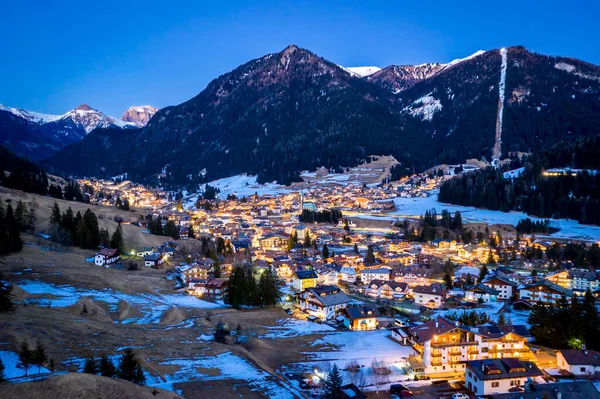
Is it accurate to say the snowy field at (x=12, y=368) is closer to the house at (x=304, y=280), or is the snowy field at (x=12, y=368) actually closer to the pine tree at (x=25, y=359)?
the pine tree at (x=25, y=359)

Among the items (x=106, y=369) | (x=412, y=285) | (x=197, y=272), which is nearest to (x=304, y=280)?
(x=197, y=272)

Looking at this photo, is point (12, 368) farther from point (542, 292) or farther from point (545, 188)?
point (545, 188)

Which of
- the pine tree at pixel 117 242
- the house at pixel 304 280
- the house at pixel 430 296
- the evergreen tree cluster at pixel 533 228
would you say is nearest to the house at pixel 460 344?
the house at pixel 430 296

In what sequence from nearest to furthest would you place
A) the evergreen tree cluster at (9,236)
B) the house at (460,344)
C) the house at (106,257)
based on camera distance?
the house at (460,344) < the evergreen tree cluster at (9,236) < the house at (106,257)

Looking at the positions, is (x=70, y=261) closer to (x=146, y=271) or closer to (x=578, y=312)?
(x=146, y=271)

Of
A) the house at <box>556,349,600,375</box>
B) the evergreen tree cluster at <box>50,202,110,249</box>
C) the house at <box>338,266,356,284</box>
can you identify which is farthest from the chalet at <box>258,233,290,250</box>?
the house at <box>556,349,600,375</box>
